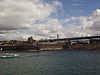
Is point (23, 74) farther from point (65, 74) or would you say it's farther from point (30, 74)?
point (65, 74)

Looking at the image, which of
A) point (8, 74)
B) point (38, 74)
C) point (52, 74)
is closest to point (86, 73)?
point (52, 74)

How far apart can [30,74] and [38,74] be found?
7.30 ft

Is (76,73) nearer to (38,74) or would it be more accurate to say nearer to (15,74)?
(38,74)

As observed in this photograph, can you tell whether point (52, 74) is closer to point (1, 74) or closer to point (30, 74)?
point (30, 74)

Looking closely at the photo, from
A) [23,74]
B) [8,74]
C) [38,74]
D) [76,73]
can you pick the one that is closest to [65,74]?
[76,73]

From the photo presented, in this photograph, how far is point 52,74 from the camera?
4953 cm

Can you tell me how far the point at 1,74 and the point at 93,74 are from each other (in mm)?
25762

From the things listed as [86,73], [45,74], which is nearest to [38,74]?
[45,74]

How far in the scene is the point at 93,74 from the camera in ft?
163

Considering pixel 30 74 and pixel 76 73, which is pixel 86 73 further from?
pixel 30 74

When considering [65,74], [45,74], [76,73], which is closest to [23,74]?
[45,74]

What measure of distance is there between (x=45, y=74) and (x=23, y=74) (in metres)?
6.09

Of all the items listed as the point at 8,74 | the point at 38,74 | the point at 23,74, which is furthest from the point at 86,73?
the point at 8,74

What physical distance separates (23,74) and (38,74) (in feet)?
13.6
